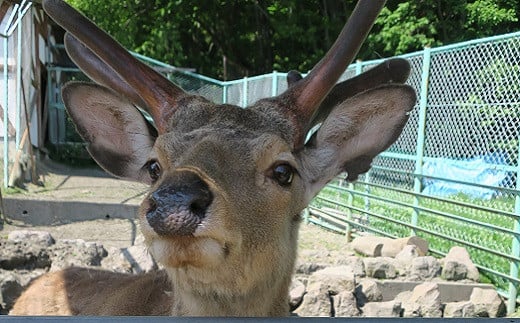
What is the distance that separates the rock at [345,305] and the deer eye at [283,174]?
12.5 feet

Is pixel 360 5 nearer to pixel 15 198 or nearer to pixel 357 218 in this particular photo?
pixel 357 218

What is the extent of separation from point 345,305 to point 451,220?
10.4ft

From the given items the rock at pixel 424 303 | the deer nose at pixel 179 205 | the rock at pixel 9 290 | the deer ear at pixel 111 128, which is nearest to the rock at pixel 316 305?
the rock at pixel 424 303

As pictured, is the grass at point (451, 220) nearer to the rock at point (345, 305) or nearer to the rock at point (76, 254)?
the rock at point (345, 305)

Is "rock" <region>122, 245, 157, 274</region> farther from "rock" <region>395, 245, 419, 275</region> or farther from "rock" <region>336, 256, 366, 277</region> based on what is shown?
"rock" <region>395, 245, 419, 275</region>

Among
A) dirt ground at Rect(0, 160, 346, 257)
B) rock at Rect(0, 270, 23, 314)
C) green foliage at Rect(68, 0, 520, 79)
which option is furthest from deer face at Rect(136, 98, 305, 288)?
green foliage at Rect(68, 0, 520, 79)

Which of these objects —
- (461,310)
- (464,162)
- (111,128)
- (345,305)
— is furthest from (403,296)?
(111,128)

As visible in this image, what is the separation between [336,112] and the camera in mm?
3393

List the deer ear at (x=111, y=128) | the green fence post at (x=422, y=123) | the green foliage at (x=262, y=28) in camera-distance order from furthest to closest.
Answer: the green foliage at (x=262, y=28)
the green fence post at (x=422, y=123)
the deer ear at (x=111, y=128)

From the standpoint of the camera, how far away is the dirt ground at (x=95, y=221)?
9535 millimetres

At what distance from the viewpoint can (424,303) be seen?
263 inches

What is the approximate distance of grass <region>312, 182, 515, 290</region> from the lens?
7.66m

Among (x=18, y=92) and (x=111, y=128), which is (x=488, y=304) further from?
(x=18, y=92)

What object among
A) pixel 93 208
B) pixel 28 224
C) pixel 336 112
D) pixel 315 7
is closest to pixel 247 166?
pixel 336 112
